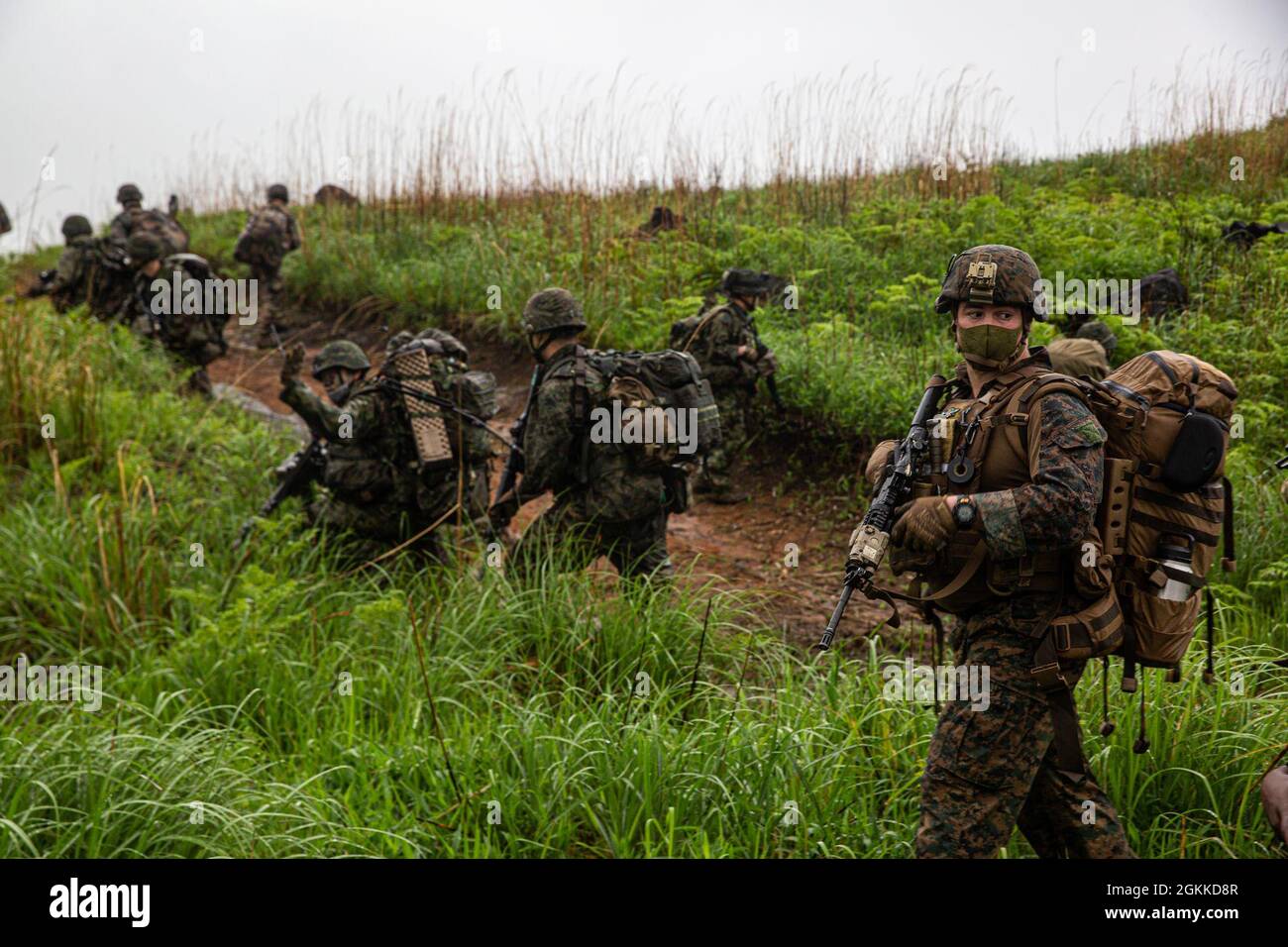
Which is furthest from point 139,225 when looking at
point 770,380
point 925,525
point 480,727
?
point 925,525

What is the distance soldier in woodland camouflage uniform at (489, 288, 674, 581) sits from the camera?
509 centimetres

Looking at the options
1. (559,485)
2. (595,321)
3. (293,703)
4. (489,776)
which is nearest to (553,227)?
(595,321)

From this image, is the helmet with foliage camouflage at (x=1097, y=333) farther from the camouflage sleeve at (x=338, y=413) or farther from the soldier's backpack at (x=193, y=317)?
the soldier's backpack at (x=193, y=317)

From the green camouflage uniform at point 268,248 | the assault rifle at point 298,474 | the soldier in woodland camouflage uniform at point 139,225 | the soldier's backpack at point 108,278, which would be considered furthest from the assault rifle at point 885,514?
the green camouflage uniform at point 268,248

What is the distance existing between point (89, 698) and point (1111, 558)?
4.29 m

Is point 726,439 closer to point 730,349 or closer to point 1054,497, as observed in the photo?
point 730,349

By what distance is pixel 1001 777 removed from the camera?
2.76 meters

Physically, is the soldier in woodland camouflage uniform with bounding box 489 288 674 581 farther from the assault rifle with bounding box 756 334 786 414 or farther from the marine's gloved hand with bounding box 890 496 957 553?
the assault rifle with bounding box 756 334 786 414

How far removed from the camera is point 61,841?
3.04m

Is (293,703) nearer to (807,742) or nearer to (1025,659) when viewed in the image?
(807,742)

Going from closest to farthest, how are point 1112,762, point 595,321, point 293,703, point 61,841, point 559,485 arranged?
point 61,841, point 1112,762, point 293,703, point 559,485, point 595,321

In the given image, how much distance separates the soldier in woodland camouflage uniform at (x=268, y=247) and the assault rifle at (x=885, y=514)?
405 inches

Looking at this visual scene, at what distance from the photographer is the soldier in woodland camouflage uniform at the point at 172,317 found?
31.4 feet

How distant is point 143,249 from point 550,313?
21.3 feet
